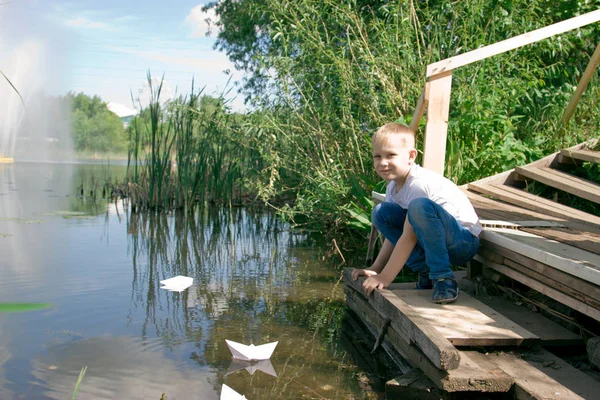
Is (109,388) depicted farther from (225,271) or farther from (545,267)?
(225,271)

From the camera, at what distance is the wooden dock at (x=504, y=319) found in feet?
6.26

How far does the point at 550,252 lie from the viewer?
2373 millimetres

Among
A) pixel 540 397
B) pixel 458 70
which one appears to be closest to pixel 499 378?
pixel 540 397

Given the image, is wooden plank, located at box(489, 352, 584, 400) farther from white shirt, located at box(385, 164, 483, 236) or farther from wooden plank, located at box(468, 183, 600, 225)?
wooden plank, located at box(468, 183, 600, 225)

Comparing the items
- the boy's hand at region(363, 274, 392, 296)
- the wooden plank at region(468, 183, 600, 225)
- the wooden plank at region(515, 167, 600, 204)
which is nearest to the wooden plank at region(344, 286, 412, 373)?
the boy's hand at region(363, 274, 392, 296)

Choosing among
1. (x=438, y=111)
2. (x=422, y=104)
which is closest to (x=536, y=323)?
(x=438, y=111)

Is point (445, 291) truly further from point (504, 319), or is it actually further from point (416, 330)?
point (416, 330)

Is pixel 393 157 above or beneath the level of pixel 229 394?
above

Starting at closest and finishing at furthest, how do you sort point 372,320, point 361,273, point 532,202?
1. point 372,320
2. point 361,273
3. point 532,202

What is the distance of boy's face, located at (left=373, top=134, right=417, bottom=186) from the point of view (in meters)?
2.83

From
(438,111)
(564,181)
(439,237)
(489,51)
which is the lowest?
(439,237)

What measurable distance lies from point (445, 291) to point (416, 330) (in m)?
0.44

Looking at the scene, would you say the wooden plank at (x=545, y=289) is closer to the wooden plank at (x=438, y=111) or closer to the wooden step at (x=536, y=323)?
the wooden step at (x=536, y=323)

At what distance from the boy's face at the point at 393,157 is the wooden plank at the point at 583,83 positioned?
2.72m
